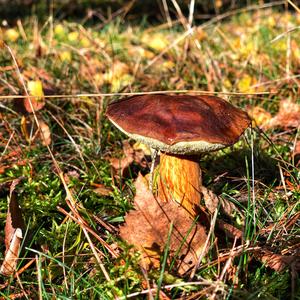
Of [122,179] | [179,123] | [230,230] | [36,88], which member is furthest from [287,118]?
[36,88]

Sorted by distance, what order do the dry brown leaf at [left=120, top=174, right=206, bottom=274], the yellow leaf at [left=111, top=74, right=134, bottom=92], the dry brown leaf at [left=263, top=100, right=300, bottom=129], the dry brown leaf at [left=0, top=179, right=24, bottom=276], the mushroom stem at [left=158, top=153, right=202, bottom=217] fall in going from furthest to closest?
the yellow leaf at [left=111, top=74, right=134, bottom=92] → the dry brown leaf at [left=263, top=100, right=300, bottom=129] → the mushroom stem at [left=158, top=153, right=202, bottom=217] → the dry brown leaf at [left=0, top=179, right=24, bottom=276] → the dry brown leaf at [left=120, top=174, right=206, bottom=274]

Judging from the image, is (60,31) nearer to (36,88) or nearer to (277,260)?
(36,88)

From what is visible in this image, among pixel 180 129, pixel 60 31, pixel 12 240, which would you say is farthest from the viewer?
pixel 60 31

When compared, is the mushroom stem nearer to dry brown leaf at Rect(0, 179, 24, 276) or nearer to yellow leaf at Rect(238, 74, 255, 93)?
dry brown leaf at Rect(0, 179, 24, 276)

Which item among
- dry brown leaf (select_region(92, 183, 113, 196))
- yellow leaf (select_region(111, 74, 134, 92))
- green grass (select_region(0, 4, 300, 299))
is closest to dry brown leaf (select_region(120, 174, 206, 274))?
green grass (select_region(0, 4, 300, 299))

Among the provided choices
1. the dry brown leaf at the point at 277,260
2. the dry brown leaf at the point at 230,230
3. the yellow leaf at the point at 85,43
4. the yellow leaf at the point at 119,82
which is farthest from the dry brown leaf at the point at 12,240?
the yellow leaf at the point at 85,43
